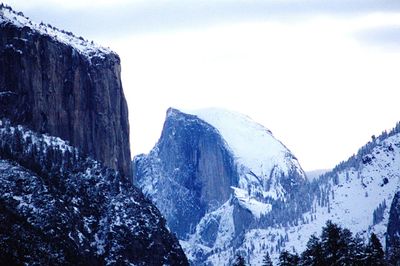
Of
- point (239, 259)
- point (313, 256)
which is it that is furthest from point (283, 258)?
point (239, 259)

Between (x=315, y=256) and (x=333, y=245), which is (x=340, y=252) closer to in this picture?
(x=333, y=245)

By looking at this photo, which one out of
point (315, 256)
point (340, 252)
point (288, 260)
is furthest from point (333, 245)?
point (288, 260)

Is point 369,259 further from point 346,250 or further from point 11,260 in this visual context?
point 11,260

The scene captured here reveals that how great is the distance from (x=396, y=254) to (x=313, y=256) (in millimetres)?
31598

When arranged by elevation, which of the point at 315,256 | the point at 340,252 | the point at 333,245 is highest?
the point at 333,245

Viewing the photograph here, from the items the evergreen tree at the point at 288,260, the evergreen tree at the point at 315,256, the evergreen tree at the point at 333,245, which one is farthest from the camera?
the evergreen tree at the point at 288,260

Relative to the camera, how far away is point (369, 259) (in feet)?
510

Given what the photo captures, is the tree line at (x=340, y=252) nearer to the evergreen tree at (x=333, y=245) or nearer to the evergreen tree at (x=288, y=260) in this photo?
the evergreen tree at (x=333, y=245)

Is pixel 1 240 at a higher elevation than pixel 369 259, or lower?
higher

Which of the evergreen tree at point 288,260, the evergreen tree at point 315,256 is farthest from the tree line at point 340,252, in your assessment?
the evergreen tree at point 288,260

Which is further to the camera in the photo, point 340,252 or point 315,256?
point 315,256

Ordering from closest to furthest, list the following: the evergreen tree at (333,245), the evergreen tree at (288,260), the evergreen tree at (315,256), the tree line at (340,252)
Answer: the tree line at (340,252), the evergreen tree at (333,245), the evergreen tree at (315,256), the evergreen tree at (288,260)

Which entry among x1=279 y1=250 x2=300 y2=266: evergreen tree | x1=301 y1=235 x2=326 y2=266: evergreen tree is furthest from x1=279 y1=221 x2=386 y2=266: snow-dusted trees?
x1=279 y1=250 x2=300 y2=266: evergreen tree

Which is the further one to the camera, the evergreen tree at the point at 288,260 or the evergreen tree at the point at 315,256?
the evergreen tree at the point at 288,260
